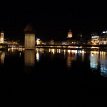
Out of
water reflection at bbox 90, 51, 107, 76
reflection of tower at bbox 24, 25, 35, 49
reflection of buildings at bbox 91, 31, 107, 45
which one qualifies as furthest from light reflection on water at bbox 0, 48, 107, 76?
reflection of buildings at bbox 91, 31, 107, 45

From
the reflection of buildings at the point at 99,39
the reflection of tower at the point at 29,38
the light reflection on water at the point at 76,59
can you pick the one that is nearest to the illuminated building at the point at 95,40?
the reflection of buildings at the point at 99,39

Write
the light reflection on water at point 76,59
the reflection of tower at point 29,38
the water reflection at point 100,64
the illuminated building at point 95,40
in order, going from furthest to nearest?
1. the illuminated building at point 95,40
2. the reflection of tower at point 29,38
3. the light reflection on water at point 76,59
4. the water reflection at point 100,64

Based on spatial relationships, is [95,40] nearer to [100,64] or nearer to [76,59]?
[76,59]

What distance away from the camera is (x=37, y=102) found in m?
10.5

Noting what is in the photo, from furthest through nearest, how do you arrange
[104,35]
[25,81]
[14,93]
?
[104,35] → [25,81] → [14,93]

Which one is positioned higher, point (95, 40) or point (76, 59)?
point (95, 40)

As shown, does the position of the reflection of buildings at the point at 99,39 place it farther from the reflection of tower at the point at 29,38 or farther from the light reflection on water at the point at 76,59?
the light reflection on water at the point at 76,59

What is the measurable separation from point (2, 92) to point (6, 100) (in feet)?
4.54

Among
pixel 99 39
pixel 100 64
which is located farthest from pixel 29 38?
pixel 100 64

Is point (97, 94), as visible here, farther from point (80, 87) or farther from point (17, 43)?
point (17, 43)

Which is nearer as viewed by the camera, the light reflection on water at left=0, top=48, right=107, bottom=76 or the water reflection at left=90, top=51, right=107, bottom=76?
the water reflection at left=90, top=51, right=107, bottom=76

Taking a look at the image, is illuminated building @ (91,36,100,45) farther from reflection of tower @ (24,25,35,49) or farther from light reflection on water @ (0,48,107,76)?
light reflection on water @ (0,48,107,76)

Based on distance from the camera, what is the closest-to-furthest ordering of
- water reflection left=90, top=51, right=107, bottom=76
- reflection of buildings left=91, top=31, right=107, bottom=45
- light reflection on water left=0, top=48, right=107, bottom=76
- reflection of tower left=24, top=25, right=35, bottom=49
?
water reflection left=90, top=51, right=107, bottom=76 < light reflection on water left=0, top=48, right=107, bottom=76 < reflection of tower left=24, top=25, right=35, bottom=49 < reflection of buildings left=91, top=31, right=107, bottom=45

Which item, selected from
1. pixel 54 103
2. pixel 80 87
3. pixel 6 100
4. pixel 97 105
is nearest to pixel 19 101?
pixel 6 100
